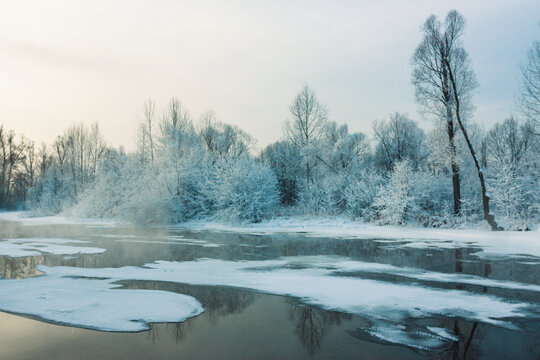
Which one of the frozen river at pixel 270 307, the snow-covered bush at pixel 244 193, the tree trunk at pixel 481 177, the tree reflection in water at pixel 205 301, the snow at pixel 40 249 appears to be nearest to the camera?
the frozen river at pixel 270 307

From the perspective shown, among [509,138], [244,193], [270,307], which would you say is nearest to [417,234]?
[244,193]

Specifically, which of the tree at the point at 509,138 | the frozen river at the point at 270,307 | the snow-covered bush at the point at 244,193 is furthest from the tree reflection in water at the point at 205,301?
the tree at the point at 509,138

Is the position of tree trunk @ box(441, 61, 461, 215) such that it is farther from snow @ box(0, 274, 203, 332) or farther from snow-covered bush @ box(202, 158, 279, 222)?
snow @ box(0, 274, 203, 332)

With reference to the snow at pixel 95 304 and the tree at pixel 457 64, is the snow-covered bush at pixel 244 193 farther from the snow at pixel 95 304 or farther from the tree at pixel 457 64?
the snow at pixel 95 304

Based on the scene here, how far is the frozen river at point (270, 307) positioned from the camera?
201 inches

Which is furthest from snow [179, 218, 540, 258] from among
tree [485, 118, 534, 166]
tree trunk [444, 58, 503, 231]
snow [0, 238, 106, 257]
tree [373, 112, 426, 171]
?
tree [485, 118, 534, 166]

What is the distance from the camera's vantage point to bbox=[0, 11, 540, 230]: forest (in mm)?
22516

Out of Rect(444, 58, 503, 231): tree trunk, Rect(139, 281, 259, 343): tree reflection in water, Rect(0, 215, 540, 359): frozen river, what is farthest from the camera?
Rect(444, 58, 503, 231): tree trunk

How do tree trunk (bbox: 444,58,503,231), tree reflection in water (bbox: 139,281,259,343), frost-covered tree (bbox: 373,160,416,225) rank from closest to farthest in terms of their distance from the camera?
tree reflection in water (bbox: 139,281,259,343) < tree trunk (bbox: 444,58,503,231) < frost-covered tree (bbox: 373,160,416,225)

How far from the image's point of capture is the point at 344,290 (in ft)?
27.1

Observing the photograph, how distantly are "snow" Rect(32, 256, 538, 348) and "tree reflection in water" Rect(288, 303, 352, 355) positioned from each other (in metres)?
0.34

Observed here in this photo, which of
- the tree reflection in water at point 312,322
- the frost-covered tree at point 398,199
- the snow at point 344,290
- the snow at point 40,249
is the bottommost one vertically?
the tree reflection in water at point 312,322

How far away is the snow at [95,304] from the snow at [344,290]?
1.17 metres

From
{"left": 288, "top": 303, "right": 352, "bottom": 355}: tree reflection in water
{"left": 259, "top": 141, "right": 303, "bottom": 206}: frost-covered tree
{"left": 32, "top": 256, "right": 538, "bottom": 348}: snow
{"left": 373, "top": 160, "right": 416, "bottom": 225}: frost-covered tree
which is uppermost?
{"left": 259, "top": 141, "right": 303, "bottom": 206}: frost-covered tree
